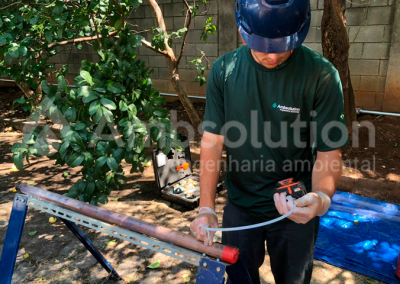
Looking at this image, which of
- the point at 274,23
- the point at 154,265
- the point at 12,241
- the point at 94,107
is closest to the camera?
the point at 274,23

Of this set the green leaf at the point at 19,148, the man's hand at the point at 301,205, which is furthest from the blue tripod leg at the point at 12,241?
the man's hand at the point at 301,205

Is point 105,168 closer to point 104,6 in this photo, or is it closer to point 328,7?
point 104,6

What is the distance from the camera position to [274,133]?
Result: 1.69 metres

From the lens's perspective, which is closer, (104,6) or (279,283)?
(279,283)

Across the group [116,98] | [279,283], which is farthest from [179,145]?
[279,283]

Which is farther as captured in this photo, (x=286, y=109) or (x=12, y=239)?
(x=12, y=239)

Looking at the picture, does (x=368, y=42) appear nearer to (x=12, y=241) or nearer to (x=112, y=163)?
(x=112, y=163)

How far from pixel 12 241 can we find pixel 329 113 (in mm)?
1916

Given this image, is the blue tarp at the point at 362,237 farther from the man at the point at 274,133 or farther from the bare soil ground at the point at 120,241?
the man at the point at 274,133

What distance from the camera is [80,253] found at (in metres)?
3.34

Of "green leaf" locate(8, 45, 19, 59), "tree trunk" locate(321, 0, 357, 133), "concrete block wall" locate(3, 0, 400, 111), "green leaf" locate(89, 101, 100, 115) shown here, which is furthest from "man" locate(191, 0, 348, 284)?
"concrete block wall" locate(3, 0, 400, 111)

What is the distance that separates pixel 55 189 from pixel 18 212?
8.85ft

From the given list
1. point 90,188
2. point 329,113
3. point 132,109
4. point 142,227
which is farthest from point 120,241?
point 329,113

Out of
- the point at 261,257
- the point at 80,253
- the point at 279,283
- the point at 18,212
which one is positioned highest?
the point at 18,212
